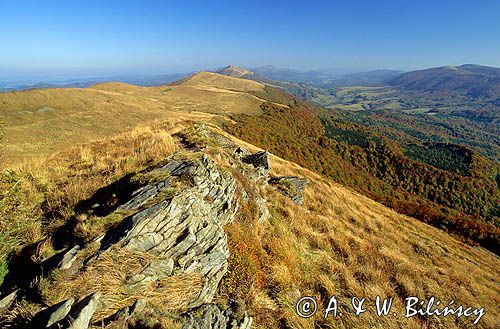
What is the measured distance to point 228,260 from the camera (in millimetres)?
7156

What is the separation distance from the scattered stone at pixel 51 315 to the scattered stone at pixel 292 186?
1189cm

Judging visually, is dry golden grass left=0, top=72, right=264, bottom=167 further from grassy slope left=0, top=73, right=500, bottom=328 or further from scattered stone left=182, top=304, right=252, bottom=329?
scattered stone left=182, top=304, right=252, bottom=329

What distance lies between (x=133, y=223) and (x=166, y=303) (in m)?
1.90

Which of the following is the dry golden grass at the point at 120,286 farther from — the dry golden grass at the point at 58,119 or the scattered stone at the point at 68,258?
the dry golden grass at the point at 58,119

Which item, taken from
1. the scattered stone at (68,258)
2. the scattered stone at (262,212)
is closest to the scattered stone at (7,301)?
the scattered stone at (68,258)

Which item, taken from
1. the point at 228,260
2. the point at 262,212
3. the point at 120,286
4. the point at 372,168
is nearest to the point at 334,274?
the point at 262,212

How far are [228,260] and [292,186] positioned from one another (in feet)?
32.5

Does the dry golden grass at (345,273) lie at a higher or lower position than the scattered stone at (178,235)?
lower

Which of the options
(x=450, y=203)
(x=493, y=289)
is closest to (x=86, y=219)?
(x=493, y=289)

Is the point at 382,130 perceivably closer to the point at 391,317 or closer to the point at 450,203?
the point at 450,203

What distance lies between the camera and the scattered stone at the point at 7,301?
4.53 meters

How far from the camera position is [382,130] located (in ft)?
604

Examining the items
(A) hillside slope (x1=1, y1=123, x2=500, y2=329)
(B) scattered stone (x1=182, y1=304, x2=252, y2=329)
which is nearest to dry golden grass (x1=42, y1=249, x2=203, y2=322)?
(A) hillside slope (x1=1, y1=123, x2=500, y2=329)

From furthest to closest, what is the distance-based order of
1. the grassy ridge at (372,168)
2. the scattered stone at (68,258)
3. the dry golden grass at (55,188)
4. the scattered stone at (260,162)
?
1. the grassy ridge at (372,168)
2. the scattered stone at (260,162)
3. the dry golden grass at (55,188)
4. the scattered stone at (68,258)
